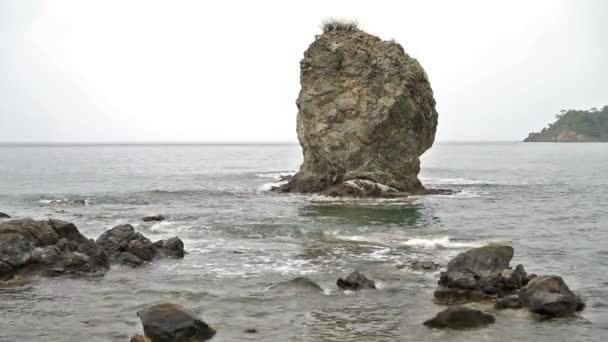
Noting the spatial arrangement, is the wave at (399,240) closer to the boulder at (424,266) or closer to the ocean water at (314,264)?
the ocean water at (314,264)

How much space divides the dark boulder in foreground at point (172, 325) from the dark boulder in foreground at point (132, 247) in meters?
11.3

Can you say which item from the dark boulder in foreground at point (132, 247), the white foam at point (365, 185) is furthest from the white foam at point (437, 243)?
the white foam at point (365, 185)

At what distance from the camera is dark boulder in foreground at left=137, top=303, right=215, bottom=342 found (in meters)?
16.9

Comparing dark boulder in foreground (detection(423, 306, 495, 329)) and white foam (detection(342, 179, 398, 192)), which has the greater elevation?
white foam (detection(342, 179, 398, 192))

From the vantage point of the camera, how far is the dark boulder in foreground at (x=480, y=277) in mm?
21891

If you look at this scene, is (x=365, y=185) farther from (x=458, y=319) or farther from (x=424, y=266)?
(x=458, y=319)

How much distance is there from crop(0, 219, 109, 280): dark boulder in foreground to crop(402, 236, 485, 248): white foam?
15642 mm

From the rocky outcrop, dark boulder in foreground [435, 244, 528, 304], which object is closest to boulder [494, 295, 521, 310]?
the rocky outcrop

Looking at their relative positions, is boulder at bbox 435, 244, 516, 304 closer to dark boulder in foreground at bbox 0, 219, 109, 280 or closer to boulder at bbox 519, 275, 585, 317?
boulder at bbox 519, 275, 585, 317

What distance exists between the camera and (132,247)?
1177 inches

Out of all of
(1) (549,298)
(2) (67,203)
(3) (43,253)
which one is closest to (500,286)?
(1) (549,298)

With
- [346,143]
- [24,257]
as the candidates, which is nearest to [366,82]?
[346,143]

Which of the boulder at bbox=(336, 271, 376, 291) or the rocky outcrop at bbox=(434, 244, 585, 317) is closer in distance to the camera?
the rocky outcrop at bbox=(434, 244, 585, 317)

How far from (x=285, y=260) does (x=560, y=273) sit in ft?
39.6
